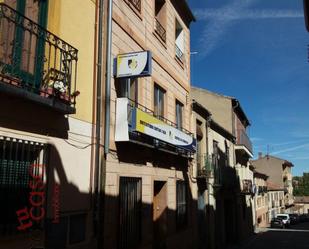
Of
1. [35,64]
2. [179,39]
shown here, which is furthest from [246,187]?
[35,64]

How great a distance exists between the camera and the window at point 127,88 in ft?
32.7

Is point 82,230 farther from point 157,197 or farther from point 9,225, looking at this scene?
point 157,197

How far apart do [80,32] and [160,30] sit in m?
5.57

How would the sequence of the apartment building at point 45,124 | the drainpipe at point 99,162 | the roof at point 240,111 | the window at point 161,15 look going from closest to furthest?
the apartment building at point 45,124 < the drainpipe at point 99,162 < the window at point 161,15 < the roof at point 240,111

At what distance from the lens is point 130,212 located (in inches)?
402

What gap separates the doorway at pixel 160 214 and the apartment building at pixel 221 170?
4.40 meters

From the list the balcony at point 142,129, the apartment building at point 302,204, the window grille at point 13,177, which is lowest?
the apartment building at point 302,204

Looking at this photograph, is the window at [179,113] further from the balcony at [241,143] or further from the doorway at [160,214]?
the balcony at [241,143]

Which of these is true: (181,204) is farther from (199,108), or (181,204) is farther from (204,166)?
(199,108)

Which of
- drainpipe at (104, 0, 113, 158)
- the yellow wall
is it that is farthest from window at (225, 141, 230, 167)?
the yellow wall

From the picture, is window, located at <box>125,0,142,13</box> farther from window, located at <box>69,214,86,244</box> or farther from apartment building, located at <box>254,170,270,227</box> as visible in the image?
apartment building, located at <box>254,170,270,227</box>

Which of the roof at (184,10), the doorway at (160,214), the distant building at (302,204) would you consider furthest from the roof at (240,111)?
the distant building at (302,204)

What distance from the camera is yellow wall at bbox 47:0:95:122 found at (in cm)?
755

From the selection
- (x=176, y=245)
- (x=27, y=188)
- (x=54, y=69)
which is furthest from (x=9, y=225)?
(x=176, y=245)
